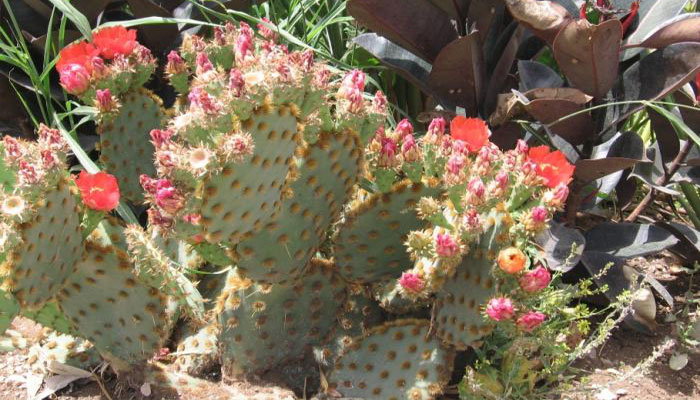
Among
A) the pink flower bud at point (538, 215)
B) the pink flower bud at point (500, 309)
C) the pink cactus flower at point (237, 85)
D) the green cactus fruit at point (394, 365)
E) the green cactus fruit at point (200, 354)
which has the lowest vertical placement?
the green cactus fruit at point (200, 354)

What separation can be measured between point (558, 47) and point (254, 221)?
0.93m

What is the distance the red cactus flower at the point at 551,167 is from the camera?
1726 millimetres

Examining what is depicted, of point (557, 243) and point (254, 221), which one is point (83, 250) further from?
point (557, 243)

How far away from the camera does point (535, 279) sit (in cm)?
166

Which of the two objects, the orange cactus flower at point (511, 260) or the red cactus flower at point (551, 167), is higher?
the red cactus flower at point (551, 167)

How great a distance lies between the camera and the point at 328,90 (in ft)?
5.66

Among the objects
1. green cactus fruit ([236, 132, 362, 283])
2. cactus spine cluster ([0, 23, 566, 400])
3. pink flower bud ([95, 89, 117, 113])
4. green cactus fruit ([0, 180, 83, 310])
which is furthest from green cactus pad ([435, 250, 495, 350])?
pink flower bud ([95, 89, 117, 113])

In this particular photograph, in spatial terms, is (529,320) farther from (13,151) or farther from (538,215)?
(13,151)

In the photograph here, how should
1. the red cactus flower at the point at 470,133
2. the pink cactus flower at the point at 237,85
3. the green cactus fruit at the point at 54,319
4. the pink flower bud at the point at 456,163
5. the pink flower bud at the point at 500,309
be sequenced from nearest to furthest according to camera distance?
the pink cactus flower at the point at 237,85, the pink flower bud at the point at 500,309, the pink flower bud at the point at 456,163, the red cactus flower at the point at 470,133, the green cactus fruit at the point at 54,319

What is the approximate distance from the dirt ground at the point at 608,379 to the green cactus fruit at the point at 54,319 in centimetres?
20

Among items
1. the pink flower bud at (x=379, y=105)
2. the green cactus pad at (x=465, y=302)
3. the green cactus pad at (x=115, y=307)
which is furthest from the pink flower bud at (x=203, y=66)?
the green cactus pad at (x=465, y=302)

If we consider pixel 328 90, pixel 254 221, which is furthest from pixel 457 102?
pixel 254 221

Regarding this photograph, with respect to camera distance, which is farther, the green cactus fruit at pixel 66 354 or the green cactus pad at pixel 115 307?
the green cactus fruit at pixel 66 354

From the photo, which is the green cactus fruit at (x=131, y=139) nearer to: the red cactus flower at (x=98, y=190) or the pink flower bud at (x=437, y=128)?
the red cactus flower at (x=98, y=190)
